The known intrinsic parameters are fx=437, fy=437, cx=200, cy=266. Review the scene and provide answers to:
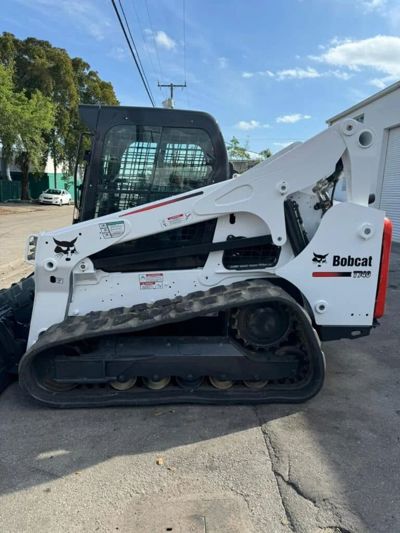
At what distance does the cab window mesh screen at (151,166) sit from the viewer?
377cm

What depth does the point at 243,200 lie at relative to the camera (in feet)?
11.6

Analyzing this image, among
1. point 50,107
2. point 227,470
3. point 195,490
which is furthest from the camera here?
point 50,107

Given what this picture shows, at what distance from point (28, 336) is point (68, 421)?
94cm

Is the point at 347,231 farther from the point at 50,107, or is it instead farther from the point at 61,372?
the point at 50,107

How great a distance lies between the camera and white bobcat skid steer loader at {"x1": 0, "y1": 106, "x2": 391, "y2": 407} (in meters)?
3.42

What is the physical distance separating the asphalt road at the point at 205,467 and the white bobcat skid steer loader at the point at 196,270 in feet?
0.77

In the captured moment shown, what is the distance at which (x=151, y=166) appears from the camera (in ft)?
12.5

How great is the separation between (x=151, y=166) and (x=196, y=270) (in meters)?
0.99

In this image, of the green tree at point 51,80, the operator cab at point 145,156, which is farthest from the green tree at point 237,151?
the operator cab at point 145,156

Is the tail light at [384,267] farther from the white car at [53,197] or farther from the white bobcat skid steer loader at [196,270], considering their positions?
the white car at [53,197]

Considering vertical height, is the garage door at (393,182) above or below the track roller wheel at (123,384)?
above

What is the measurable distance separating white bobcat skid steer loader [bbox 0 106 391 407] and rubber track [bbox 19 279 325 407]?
0.01 metres

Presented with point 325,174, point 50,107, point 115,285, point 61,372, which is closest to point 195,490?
point 61,372

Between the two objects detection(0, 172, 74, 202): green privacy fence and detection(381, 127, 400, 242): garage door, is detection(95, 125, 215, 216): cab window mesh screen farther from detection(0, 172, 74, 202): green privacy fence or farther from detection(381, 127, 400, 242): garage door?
detection(0, 172, 74, 202): green privacy fence
